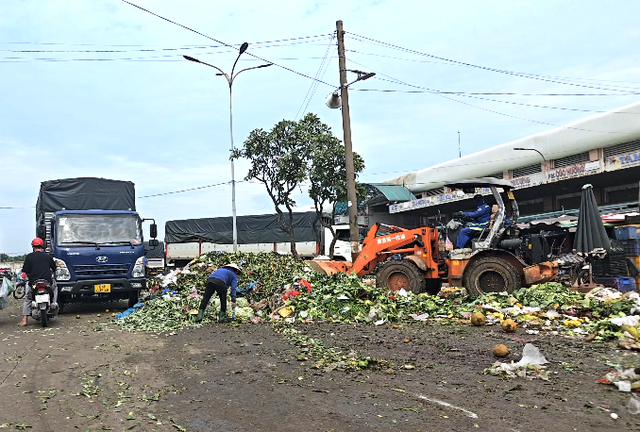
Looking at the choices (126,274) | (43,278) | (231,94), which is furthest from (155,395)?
(231,94)

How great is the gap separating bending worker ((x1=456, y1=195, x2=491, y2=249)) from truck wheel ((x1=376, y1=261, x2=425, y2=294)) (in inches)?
46.6

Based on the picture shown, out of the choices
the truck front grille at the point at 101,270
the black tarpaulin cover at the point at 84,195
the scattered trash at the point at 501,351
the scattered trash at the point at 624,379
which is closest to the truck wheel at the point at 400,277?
the scattered trash at the point at 501,351

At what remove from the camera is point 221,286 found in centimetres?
973

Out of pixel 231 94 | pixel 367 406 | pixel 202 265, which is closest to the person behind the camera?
pixel 367 406

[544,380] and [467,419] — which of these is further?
[544,380]

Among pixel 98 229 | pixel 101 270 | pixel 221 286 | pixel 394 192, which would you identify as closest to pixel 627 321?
pixel 221 286

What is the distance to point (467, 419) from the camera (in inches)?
171

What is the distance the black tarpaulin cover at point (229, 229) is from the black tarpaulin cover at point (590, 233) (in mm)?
20726

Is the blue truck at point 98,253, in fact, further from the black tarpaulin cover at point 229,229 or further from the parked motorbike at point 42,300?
the black tarpaulin cover at point 229,229

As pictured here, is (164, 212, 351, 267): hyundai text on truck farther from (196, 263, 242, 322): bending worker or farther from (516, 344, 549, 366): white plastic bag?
(516, 344, 549, 366): white plastic bag

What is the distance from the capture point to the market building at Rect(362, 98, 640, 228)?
24.7 meters

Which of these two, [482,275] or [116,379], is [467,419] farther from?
[482,275]

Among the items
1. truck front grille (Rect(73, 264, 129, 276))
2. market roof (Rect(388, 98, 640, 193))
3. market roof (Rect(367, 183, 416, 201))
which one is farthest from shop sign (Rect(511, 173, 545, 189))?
truck front grille (Rect(73, 264, 129, 276))

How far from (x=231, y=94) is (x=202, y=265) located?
1070cm
